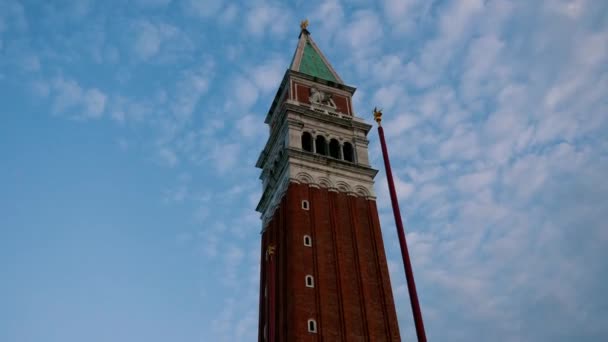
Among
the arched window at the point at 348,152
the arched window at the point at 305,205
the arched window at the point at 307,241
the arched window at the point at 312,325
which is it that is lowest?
the arched window at the point at 312,325

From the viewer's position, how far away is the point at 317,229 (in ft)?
155

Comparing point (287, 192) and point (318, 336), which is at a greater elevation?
point (287, 192)

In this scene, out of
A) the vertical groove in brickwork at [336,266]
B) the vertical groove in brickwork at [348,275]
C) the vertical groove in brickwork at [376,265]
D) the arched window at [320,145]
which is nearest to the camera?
the vertical groove in brickwork at [336,266]

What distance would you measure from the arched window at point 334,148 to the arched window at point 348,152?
0.69 meters

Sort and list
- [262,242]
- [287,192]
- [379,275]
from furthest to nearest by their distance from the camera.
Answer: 1. [262,242]
2. [287,192]
3. [379,275]

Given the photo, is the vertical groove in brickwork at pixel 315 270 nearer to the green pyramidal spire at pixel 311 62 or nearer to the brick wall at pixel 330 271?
A: the brick wall at pixel 330 271

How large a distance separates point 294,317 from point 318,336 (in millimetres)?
2063

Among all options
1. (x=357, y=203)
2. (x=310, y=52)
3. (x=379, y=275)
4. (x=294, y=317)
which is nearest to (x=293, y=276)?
(x=294, y=317)

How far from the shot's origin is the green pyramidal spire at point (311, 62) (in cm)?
6344

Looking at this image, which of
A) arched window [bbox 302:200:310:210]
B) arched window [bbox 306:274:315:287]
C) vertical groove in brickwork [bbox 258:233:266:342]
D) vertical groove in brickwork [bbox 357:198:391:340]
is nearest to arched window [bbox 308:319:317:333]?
arched window [bbox 306:274:315:287]

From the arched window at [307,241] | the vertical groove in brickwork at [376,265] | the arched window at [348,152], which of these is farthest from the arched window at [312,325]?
the arched window at [348,152]

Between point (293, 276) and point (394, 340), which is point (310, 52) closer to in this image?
point (293, 276)

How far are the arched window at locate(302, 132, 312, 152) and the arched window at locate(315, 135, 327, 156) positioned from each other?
0.69 metres

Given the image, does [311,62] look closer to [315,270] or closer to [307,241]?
[307,241]
